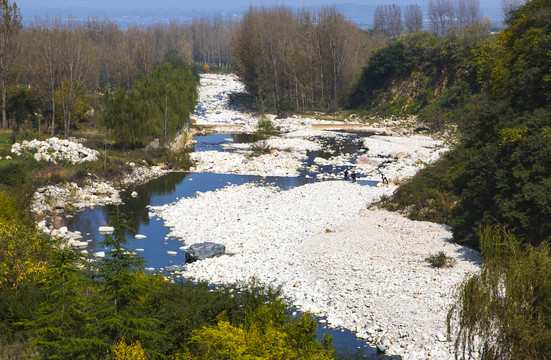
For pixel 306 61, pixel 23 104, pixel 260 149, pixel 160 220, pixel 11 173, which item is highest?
pixel 306 61

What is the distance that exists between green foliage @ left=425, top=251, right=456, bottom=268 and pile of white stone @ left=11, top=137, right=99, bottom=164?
77.0 ft

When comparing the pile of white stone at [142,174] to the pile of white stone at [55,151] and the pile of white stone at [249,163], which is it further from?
the pile of white stone at [249,163]

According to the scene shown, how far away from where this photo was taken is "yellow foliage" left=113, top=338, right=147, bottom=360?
8359mm

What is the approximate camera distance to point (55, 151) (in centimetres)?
3253

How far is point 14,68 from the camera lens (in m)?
46.2

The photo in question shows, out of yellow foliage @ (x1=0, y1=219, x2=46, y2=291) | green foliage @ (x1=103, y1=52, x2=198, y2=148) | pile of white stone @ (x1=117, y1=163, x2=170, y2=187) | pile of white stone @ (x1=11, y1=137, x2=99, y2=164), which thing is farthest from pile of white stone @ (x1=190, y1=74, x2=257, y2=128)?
yellow foliage @ (x1=0, y1=219, x2=46, y2=291)

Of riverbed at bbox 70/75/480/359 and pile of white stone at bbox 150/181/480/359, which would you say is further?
riverbed at bbox 70/75/480/359

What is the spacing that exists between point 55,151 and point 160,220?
415 inches

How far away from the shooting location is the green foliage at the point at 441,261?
56.4 ft

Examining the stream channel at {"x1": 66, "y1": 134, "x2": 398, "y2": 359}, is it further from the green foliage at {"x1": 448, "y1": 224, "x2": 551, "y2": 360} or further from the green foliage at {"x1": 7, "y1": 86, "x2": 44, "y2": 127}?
the green foliage at {"x1": 7, "y1": 86, "x2": 44, "y2": 127}

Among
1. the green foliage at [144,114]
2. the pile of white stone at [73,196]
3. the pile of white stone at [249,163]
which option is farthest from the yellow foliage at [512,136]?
the green foliage at [144,114]

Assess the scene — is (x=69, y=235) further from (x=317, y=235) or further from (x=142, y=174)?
(x=142, y=174)

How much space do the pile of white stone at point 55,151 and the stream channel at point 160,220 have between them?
155 inches

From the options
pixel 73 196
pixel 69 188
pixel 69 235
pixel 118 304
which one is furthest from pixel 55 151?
pixel 118 304
